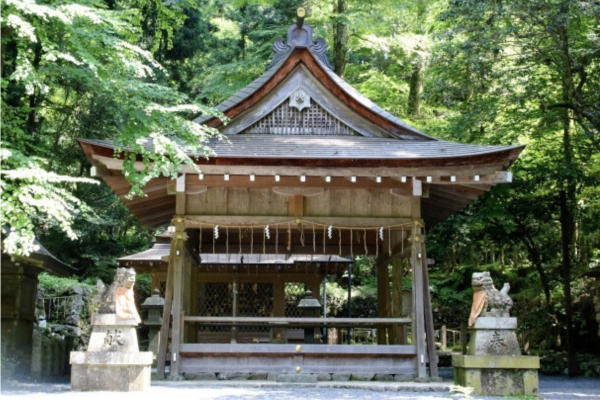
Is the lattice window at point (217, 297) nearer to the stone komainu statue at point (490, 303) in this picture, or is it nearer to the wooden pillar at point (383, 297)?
the wooden pillar at point (383, 297)

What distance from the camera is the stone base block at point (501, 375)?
956 cm

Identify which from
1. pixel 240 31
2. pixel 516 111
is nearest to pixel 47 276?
pixel 240 31

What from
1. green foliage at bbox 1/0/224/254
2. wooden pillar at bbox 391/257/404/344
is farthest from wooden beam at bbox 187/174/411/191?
wooden pillar at bbox 391/257/404/344

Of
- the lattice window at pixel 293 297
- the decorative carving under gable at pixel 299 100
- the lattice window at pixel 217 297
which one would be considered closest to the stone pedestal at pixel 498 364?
the decorative carving under gable at pixel 299 100

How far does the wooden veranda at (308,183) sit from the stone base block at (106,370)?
76.6 inches

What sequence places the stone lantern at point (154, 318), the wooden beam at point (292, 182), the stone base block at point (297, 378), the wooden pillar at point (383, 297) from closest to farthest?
the stone base block at point (297, 378) < the wooden beam at point (292, 182) < the wooden pillar at point (383, 297) < the stone lantern at point (154, 318)

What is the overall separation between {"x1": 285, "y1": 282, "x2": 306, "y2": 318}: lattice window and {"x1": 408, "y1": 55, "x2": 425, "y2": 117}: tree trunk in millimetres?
6947

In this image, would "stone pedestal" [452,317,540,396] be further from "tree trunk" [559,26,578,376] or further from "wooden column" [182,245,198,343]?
"tree trunk" [559,26,578,376]

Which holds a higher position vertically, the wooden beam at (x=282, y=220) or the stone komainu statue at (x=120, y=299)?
the wooden beam at (x=282, y=220)

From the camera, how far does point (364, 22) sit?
20375mm

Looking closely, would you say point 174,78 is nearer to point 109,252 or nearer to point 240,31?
point 240,31

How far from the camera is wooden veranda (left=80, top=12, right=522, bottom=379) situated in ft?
36.6

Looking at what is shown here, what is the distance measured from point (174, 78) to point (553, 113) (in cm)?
1314

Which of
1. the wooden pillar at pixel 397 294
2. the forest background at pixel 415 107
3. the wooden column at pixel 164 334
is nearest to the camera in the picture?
the forest background at pixel 415 107
